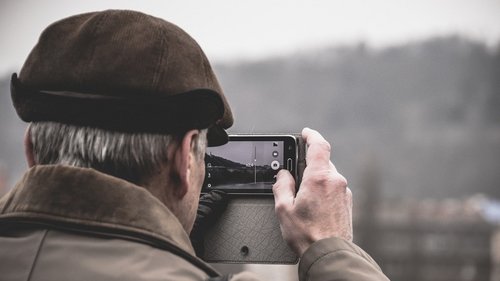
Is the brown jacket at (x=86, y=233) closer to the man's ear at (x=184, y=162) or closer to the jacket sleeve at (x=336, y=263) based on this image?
the man's ear at (x=184, y=162)

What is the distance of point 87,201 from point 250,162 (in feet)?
1.55

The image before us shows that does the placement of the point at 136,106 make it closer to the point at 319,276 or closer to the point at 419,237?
the point at 319,276

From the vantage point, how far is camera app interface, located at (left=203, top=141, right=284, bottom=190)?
1.21 m

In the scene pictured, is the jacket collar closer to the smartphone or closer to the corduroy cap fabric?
the corduroy cap fabric

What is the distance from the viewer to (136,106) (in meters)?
0.82

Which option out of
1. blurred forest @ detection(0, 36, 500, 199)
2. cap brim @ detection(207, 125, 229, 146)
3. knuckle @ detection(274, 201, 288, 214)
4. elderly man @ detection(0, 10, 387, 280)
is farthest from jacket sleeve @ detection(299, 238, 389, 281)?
blurred forest @ detection(0, 36, 500, 199)

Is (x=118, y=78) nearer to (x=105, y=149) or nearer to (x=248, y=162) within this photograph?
(x=105, y=149)

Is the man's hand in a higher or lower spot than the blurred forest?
higher

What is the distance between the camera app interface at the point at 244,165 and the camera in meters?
1.21

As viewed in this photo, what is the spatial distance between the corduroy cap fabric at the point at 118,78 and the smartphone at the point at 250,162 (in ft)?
1.09

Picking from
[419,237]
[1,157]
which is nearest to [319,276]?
[419,237]

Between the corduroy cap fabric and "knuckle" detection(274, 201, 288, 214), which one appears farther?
"knuckle" detection(274, 201, 288, 214)

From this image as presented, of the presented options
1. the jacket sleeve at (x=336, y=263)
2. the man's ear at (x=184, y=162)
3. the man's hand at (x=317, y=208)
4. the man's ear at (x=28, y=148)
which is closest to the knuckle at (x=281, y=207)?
the man's hand at (x=317, y=208)

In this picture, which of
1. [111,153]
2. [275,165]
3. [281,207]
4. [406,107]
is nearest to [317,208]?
[281,207]
